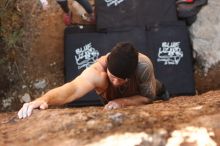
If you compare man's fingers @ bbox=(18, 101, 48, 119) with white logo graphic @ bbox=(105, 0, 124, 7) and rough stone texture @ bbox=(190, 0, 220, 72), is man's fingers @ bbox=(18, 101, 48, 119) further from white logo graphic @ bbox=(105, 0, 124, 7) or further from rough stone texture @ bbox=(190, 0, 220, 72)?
rough stone texture @ bbox=(190, 0, 220, 72)

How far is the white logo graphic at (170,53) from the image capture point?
5.29m

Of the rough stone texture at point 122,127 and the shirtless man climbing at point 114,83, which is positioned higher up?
the shirtless man climbing at point 114,83

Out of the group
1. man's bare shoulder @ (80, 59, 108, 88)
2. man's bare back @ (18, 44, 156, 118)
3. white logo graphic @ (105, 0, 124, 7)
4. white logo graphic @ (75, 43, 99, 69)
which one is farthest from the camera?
white logo graphic @ (105, 0, 124, 7)

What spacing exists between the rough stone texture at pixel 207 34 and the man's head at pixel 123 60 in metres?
2.70

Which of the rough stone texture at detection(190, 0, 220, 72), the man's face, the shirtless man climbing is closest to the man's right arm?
the shirtless man climbing

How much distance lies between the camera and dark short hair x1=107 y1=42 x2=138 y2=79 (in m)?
2.80

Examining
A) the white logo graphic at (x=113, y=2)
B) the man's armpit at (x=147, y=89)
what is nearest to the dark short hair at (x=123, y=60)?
the man's armpit at (x=147, y=89)

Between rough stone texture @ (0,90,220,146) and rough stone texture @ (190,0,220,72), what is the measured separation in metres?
2.73

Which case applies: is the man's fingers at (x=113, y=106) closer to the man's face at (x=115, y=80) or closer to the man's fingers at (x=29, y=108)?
the man's face at (x=115, y=80)

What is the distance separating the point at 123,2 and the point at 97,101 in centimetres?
115

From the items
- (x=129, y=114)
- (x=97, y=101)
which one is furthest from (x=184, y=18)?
(x=129, y=114)

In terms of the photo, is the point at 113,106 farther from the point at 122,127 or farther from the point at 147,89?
the point at 122,127

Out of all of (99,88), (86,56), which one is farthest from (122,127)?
(86,56)

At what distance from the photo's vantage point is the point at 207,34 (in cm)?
549
